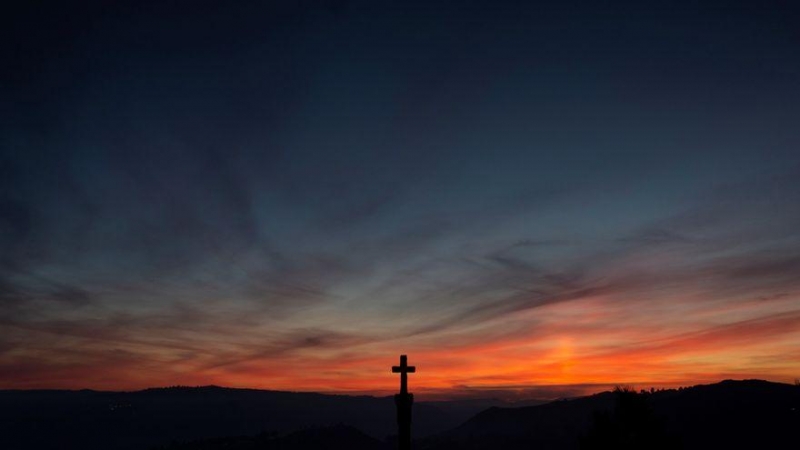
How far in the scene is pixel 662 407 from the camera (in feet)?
576

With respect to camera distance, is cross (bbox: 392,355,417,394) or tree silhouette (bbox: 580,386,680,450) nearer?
cross (bbox: 392,355,417,394)

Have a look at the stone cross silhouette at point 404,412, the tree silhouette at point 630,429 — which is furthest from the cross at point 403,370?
the tree silhouette at point 630,429

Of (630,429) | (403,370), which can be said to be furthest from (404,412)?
(630,429)

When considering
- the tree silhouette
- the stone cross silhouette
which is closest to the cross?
the stone cross silhouette

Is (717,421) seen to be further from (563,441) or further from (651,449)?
(651,449)

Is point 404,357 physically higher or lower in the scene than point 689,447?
higher

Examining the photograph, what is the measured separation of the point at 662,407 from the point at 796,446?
62.6 metres

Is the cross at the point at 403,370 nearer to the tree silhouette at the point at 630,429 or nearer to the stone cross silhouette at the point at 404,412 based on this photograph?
the stone cross silhouette at the point at 404,412

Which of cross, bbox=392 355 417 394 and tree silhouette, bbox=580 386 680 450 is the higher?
cross, bbox=392 355 417 394

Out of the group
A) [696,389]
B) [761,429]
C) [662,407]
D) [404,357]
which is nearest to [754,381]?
[696,389]

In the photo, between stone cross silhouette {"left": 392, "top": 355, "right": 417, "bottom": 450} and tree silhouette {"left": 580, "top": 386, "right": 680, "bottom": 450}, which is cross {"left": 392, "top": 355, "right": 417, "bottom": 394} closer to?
stone cross silhouette {"left": 392, "top": 355, "right": 417, "bottom": 450}

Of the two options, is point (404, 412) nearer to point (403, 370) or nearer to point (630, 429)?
point (403, 370)

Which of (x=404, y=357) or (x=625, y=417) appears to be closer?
(x=404, y=357)

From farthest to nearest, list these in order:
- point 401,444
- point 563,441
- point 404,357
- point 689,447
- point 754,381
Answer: point 563,441
point 754,381
point 689,447
point 404,357
point 401,444
